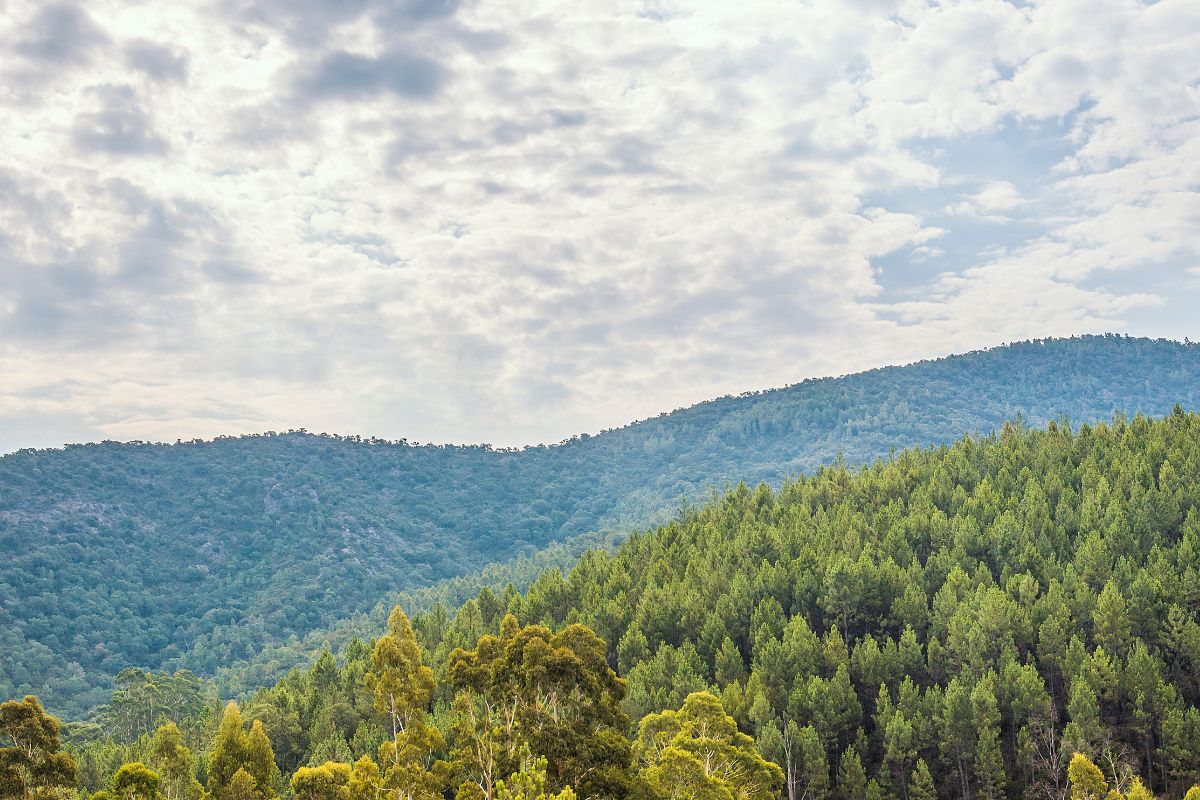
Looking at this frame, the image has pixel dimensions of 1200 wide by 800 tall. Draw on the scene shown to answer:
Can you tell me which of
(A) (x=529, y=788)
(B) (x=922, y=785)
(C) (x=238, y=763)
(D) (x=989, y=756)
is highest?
(A) (x=529, y=788)

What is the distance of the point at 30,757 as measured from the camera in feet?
132

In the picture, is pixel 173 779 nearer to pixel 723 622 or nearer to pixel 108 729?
pixel 723 622

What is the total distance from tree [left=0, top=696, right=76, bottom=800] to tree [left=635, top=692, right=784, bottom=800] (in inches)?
1042

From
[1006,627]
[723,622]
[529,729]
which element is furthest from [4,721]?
[1006,627]

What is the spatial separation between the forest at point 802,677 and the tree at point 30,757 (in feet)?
0.41

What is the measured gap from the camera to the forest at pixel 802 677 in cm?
4172

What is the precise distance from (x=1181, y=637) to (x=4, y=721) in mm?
82195

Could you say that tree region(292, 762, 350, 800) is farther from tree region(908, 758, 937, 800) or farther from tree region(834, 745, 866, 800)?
tree region(908, 758, 937, 800)

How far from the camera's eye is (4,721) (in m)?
39.3

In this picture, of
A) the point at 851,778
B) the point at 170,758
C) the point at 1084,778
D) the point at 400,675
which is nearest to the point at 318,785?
the point at 400,675

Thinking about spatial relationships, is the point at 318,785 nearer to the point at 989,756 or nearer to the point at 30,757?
the point at 30,757

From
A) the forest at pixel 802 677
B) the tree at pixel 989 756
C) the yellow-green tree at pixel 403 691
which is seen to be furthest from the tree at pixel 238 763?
the tree at pixel 989 756

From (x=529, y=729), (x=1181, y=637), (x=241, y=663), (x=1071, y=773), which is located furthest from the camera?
(x=241, y=663)

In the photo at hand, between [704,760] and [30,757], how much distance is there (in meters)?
Answer: 31.1
